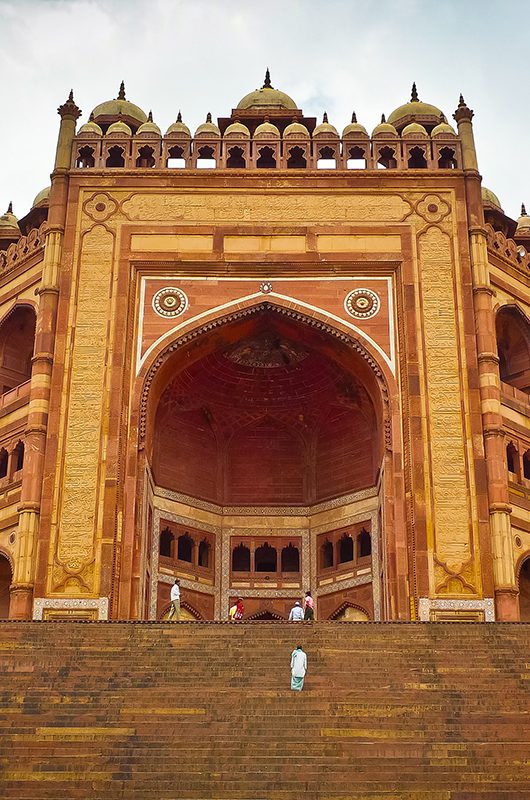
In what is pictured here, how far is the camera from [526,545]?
21531 millimetres

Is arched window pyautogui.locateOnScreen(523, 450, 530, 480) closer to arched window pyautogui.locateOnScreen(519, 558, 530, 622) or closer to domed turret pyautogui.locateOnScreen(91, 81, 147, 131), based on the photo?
arched window pyautogui.locateOnScreen(519, 558, 530, 622)

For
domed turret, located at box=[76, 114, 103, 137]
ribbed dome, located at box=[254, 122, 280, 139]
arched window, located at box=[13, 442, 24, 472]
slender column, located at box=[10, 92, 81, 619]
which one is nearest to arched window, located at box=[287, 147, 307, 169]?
ribbed dome, located at box=[254, 122, 280, 139]

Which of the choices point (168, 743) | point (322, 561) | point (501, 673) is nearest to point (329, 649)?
point (501, 673)

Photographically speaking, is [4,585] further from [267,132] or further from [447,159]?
[447,159]

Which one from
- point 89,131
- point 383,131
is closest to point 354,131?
point 383,131

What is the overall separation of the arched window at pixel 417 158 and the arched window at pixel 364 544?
7.02 m

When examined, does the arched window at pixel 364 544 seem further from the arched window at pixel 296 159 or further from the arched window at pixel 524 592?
the arched window at pixel 296 159

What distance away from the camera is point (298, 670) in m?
14.7

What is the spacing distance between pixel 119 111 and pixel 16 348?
578cm

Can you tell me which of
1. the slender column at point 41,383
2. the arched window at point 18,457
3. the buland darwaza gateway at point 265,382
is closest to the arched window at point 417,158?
the buland darwaza gateway at point 265,382

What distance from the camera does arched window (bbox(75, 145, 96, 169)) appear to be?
23.7 metres

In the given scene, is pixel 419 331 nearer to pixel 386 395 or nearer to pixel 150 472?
pixel 386 395

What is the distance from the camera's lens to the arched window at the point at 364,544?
23.3 m

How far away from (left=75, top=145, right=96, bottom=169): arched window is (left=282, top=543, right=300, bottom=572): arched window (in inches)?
329
